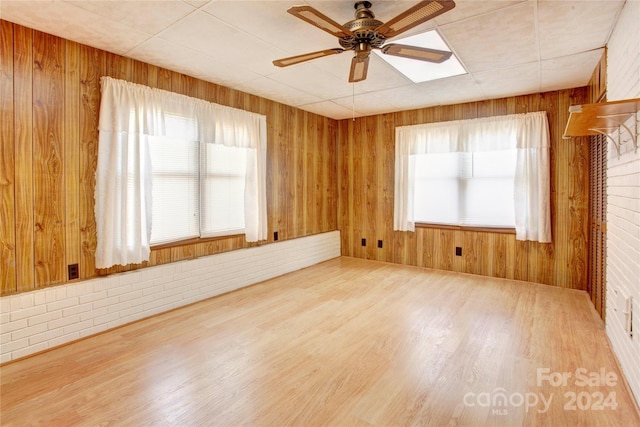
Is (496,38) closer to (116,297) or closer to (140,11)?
(140,11)

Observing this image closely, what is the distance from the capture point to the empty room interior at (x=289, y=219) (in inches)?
A: 81.0

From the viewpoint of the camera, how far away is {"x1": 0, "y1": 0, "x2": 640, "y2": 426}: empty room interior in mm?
2057

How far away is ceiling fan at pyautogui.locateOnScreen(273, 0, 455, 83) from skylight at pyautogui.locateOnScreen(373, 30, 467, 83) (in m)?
0.54

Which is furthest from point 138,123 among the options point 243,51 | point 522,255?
point 522,255

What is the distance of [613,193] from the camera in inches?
104

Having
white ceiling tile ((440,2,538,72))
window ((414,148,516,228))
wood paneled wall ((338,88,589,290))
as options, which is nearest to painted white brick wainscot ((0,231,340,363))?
wood paneled wall ((338,88,589,290))

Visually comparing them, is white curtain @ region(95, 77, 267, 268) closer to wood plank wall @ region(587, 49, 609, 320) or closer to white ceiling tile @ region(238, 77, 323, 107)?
white ceiling tile @ region(238, 77, 323, 107)

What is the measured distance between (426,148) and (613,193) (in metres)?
2.56

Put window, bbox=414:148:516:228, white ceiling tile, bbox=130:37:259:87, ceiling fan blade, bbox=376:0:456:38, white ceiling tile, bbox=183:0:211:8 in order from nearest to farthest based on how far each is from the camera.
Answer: ceiling fan blade, bbox=376:0:456:38, white ceiling tile, bbox=183:0:211:8, white ceiling tile, bbox=130:37:259:87, window, bbox=414:148:516:228

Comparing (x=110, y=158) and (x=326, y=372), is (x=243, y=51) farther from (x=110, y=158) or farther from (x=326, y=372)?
(x=326, y=372)

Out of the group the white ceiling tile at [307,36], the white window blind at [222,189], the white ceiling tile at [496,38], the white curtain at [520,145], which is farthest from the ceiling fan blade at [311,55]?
the white curtain at [520,145]

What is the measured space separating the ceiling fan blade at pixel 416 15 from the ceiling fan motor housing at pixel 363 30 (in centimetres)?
8

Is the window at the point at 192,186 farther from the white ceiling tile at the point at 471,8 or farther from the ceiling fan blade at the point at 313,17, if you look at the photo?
the white ceiling tile at the point at 471,8

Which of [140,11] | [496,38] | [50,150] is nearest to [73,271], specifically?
[50,150]
